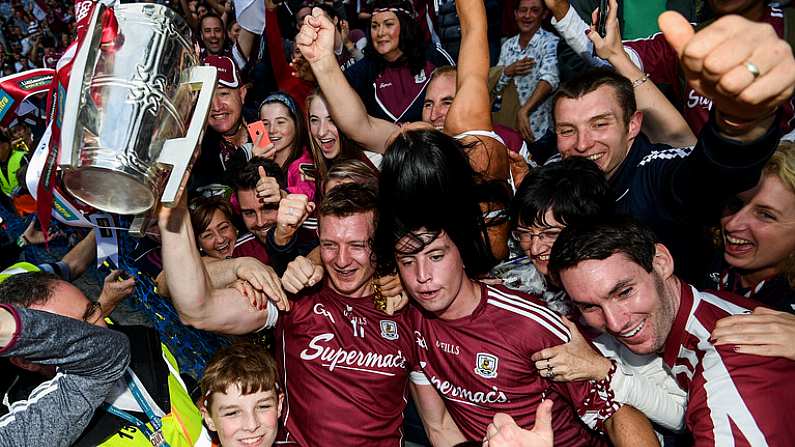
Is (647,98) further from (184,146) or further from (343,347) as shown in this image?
(184,146)

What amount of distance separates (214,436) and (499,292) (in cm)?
145

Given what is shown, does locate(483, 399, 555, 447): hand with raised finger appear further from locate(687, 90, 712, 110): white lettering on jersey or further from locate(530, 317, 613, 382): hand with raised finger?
locate(687, 90, 712, 110): white lettering on jersey

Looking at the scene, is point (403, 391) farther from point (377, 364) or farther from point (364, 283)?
point (364, 283)

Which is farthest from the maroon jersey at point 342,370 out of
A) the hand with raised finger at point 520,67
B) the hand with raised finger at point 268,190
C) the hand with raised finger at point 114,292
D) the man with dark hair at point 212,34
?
the man with dark hair at point 212,34

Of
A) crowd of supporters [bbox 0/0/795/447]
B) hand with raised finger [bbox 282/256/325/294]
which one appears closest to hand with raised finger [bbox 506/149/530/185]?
crowd of supporters [bbox 0/0/795/447]

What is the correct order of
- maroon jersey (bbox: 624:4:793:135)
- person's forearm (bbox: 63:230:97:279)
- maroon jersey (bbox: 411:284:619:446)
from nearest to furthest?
1. maroon jersey (bbox: 411:284:619:446)
2. maroon jersey (bbox: 624:4:793:135)
3. person's forearm (bbox: 63:230:97:279)

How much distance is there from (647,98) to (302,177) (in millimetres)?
2055

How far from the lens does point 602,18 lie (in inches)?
121

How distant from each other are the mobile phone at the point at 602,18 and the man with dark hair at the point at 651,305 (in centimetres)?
121

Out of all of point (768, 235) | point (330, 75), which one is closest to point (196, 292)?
point (330, 75)

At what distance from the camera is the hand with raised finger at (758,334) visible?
191 centimetres

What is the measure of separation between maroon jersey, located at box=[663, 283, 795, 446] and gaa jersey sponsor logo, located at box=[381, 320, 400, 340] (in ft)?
3.92

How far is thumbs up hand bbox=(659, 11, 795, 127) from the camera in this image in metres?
1.22

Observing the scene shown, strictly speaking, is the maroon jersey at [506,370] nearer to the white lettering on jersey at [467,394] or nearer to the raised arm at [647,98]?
the white lettering on jersey at [467,394]
